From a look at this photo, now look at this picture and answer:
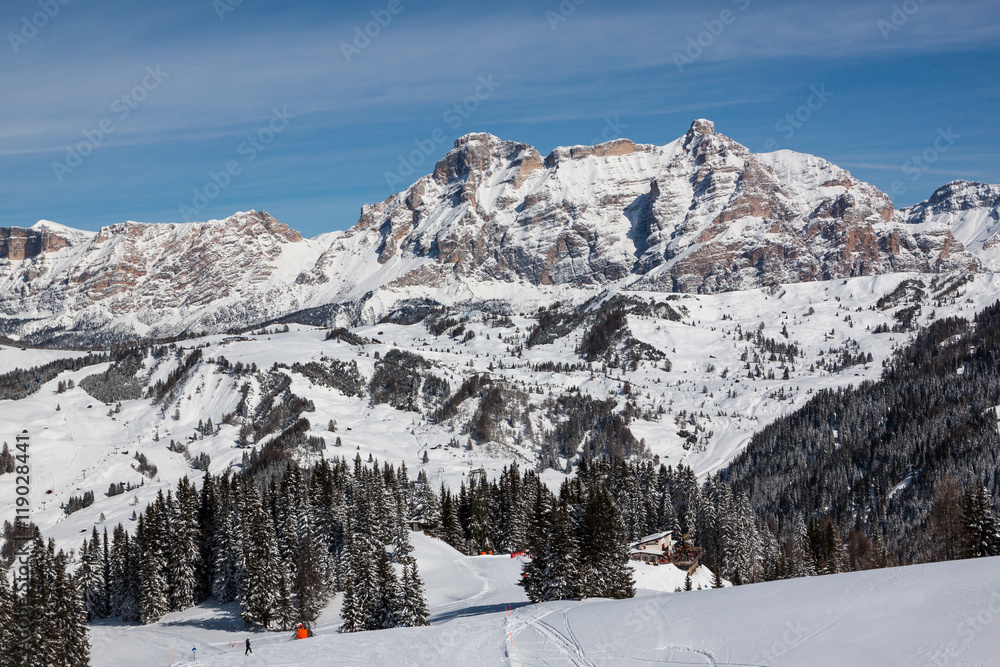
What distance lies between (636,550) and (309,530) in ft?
153

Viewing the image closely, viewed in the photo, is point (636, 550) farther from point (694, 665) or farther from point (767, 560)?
point (694, 665)

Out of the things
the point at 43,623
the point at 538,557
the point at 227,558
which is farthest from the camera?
the point at 227,558

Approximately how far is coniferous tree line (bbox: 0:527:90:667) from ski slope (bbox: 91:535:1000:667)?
1178 cm

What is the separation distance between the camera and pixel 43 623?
74.2m

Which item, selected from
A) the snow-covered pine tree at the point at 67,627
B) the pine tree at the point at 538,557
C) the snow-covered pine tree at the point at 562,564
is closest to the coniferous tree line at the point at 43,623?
the snow-covered pine tree at the point at 67,627

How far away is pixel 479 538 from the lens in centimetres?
14100

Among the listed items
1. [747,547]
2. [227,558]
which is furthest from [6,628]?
[747,547]

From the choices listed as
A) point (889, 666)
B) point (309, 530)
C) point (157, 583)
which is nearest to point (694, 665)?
point (889, 666)

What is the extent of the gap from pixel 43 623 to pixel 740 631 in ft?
187

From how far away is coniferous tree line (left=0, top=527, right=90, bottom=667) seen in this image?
73438 mm

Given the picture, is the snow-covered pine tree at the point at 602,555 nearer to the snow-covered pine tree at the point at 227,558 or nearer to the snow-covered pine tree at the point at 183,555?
the snow-covered pine tree at the point at 227,558

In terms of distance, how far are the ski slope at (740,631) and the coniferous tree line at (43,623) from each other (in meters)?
11.8

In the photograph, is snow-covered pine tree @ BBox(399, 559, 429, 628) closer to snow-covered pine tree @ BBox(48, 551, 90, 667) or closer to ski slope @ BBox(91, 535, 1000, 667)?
ski slope @ BBox(91, 535, 1000, 667)

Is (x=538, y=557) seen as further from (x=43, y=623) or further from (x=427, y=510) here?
(x=427, y=510)
